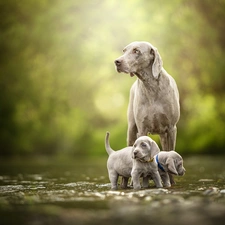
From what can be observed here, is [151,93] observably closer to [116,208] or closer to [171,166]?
[171,166]

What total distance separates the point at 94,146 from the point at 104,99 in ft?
22.2

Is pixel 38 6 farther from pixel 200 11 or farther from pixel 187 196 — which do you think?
pixel 187 196

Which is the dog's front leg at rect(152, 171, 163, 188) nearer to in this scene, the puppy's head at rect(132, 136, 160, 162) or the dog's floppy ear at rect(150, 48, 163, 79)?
the puppy's head at rect(132, 136, 160, 162)

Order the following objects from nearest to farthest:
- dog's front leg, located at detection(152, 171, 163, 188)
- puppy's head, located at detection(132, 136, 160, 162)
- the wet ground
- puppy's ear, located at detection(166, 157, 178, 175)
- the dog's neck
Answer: the wet ground
puppy's head, located at detection(132, 136, 160, 162)
dog's front leg, located at detection(152, 171, 163, 188)
puppy's ear, located at detection(166, 157, 178, 175)
the dog's neck

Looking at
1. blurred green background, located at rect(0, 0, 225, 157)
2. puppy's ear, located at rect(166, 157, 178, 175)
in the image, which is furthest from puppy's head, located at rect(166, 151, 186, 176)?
blurred green background, located at rect(0, 0, 225, 157)

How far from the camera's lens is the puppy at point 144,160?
5.81 meters

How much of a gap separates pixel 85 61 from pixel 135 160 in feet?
55.0

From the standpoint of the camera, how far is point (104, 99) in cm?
2955

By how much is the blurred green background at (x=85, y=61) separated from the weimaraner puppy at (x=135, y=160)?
12231 mm

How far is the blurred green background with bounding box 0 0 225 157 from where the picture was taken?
61.6ft

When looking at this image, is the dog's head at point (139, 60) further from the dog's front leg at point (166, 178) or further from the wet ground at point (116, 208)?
the wet ground at point (116, 208)

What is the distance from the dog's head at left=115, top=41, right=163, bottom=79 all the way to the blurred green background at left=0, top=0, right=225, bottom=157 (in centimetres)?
1179

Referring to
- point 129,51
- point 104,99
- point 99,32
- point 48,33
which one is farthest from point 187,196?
point 104,99

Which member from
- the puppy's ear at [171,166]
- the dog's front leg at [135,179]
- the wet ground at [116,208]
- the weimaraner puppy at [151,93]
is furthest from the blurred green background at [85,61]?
the wet ground at [116,208]
